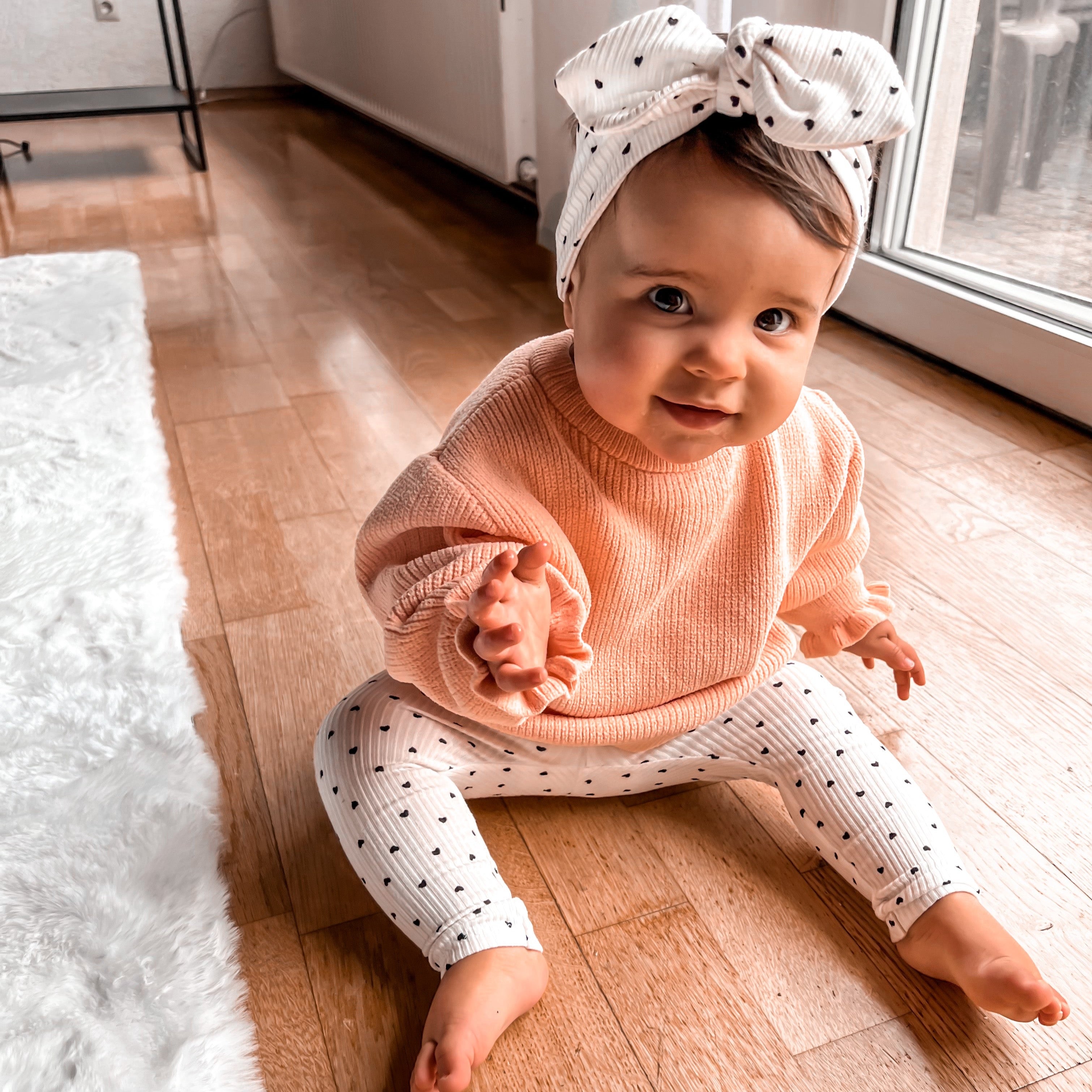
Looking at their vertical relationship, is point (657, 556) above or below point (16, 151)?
above

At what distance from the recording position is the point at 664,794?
2.58 ft

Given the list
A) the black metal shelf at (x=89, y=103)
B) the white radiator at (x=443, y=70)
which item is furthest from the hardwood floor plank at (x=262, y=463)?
the black metal shelf at (x=89, y=103)

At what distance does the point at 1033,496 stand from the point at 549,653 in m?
0.78

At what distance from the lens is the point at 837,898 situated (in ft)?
2.29

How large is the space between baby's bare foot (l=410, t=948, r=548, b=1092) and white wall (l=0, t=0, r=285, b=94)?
173 inches

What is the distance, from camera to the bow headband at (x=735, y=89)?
502 millimetres

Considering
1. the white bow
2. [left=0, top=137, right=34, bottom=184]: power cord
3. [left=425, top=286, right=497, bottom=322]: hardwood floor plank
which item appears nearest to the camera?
the white bow

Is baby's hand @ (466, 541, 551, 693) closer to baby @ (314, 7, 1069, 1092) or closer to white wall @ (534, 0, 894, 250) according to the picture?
baby @ (314, 7, 1069, 1092)

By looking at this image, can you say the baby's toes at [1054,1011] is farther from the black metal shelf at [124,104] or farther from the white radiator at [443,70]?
the black metal shelf at [124,104]

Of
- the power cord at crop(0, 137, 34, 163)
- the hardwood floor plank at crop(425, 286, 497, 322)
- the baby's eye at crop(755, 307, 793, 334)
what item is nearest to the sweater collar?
the baby's eye at crop(755, 307, 793, 334)

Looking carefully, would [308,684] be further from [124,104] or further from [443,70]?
[124,104]

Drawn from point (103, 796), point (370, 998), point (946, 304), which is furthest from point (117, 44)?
point (370, 998)

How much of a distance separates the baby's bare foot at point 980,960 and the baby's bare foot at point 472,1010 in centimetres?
23

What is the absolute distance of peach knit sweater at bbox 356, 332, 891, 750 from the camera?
0.60m
